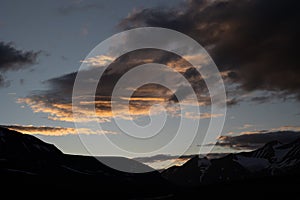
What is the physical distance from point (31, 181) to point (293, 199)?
136638 mm

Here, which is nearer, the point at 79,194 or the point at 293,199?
the point at 293,199

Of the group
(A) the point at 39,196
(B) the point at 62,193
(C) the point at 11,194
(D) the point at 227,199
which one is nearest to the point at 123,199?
(B) the point at 62,193

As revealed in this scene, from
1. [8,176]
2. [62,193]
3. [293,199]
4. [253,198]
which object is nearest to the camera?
[293,199]

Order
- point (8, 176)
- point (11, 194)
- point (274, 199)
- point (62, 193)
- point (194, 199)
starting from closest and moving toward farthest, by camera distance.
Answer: point (274, 199) < point (194, 199) < point (11, 194) < point (62, 193) < point (8, 176)

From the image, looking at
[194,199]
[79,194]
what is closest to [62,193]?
[79,194]

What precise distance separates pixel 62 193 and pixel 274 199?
338ft

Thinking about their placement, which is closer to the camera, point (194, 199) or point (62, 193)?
point (194, 199)

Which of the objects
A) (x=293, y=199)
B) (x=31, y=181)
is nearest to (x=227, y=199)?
(x=293, y=199)

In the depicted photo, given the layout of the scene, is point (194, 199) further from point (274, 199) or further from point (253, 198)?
point (274, 199)

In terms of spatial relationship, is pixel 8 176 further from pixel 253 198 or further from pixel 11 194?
pixel 253 198

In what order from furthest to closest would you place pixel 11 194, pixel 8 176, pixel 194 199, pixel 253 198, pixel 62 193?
pixel 8 176, pixel 62 193, pixel 11 194, pixel 194 199, pixel 253 198

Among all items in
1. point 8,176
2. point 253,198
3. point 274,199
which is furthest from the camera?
point 8,176

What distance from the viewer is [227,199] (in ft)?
441

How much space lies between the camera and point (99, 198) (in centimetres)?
18638
